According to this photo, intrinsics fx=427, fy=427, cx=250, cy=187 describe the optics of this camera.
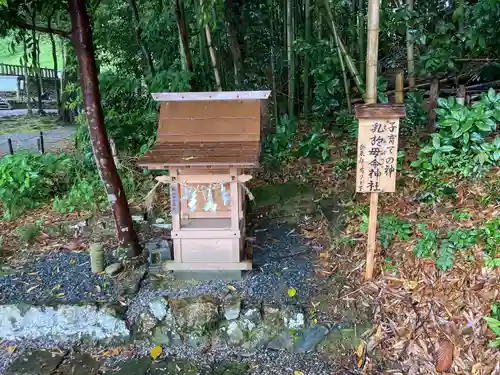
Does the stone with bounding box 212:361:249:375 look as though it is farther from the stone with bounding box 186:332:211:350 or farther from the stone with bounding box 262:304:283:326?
the stone with bounding box 262:304:283:326

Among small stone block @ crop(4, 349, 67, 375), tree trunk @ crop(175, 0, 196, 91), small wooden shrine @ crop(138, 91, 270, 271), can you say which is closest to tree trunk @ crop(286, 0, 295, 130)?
tree trunk @ crop(175, 0, 196, 91)

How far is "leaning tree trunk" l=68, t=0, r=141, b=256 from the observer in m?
3.24

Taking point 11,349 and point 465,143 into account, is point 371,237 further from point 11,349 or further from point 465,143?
point 11,349

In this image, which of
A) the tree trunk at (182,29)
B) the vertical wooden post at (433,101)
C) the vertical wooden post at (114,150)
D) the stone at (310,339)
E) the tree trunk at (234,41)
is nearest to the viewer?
the stone at (310,339)

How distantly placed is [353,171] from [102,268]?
2.76 metres

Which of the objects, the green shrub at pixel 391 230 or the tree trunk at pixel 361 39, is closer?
the green shrub at pixel 391 230

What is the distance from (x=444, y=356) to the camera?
2.67 metres

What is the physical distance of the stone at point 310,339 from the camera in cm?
298

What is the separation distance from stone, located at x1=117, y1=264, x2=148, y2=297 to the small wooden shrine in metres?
0.27

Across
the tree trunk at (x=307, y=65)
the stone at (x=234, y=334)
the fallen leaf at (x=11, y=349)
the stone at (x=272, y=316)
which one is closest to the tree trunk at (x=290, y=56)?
the tree trunk at (x=307, y=65)

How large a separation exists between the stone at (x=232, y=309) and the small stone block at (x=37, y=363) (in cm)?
121

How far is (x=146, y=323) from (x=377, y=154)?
205 centimetres

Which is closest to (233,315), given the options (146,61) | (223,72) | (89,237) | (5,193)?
(89,237)

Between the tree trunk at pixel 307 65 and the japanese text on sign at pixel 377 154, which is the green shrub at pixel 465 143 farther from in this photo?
the tree trunk at pixel 307 65
